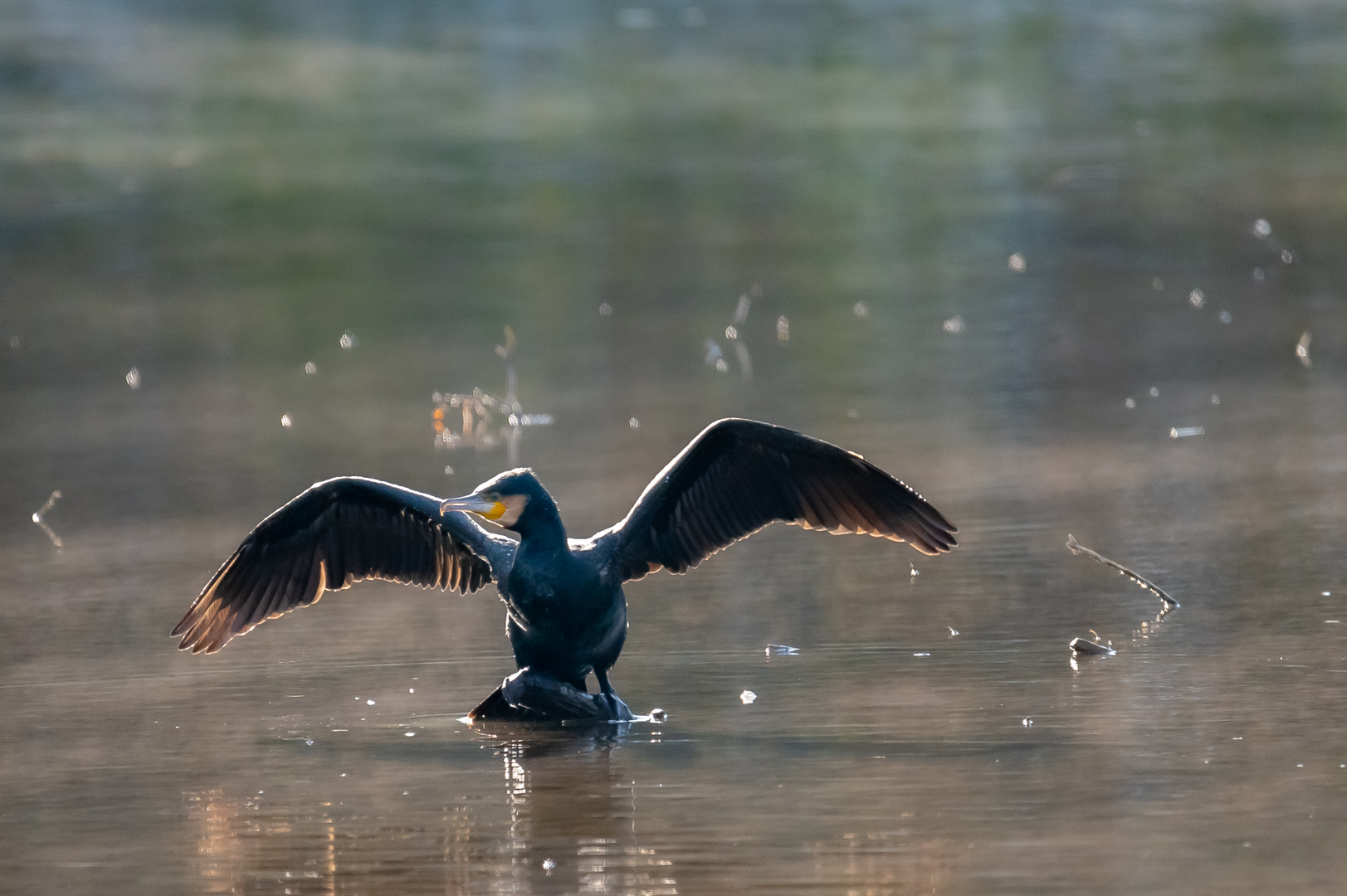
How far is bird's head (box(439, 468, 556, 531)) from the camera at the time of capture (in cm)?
738

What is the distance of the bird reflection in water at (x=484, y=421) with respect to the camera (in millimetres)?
13188

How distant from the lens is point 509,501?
738 centimetres

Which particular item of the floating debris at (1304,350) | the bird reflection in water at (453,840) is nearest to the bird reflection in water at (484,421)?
the floating debris at (1304,350)

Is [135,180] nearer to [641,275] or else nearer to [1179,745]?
[641,275]

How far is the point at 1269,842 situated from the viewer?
5605 mm

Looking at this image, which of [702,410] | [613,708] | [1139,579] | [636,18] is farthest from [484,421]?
[636,18]

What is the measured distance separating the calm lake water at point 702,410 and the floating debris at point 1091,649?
0.26 ft

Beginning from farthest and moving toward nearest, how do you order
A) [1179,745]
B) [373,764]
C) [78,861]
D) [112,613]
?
[112,613] < [373,764] < [1179,745] < [78,861]

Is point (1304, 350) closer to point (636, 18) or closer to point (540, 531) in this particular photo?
point (540, 531)

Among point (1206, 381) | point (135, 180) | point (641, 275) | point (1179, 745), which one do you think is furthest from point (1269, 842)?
point (135, 180)

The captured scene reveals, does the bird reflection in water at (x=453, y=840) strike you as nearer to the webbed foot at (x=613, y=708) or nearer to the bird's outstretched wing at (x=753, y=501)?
the webbed foot at (x=613, y=708)

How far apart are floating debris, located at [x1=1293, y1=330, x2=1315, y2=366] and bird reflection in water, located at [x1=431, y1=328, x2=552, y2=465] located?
498 centimetres

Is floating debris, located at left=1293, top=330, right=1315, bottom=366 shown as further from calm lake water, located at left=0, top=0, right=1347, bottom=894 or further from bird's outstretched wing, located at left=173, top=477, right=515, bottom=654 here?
bird's outstretched wing, located at left=173, top=477, right=515, bottom=654

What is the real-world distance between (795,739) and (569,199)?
16233 mm
